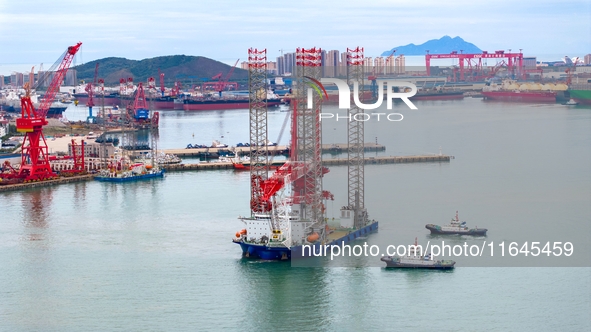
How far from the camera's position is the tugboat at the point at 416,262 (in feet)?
35.9

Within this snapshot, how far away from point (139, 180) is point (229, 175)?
1.69 m

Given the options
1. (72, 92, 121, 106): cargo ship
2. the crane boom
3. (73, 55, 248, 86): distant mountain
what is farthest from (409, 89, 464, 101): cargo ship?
the crane boom

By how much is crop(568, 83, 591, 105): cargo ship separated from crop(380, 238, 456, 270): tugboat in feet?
98.9

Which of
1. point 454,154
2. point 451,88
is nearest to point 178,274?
point 454,154

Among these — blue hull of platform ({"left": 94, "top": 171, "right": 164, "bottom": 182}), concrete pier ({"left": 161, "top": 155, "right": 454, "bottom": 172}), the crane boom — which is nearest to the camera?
blue hull of platform ({"left": 94, "top": 171, "right": 164, "bottom": 182})

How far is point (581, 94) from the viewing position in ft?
132

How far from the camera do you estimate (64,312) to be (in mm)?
9773

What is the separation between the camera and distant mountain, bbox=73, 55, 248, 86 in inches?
2576

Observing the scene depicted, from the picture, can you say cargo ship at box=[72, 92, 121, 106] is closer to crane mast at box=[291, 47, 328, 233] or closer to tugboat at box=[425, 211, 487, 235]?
crane mast at box=[291, 47, 328, 233]

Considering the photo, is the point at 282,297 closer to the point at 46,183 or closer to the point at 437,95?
the point at 46,183

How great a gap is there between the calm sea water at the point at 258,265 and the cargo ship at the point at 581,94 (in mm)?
19920

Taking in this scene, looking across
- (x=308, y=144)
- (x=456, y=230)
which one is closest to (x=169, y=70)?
(x=308, y=144)

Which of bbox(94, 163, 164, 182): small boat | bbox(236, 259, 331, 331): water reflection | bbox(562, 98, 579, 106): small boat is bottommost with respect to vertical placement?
bbox(236, 259, 331, 331): water reflection

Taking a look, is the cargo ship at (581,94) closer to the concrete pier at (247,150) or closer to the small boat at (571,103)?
the small boat at (571,103)
